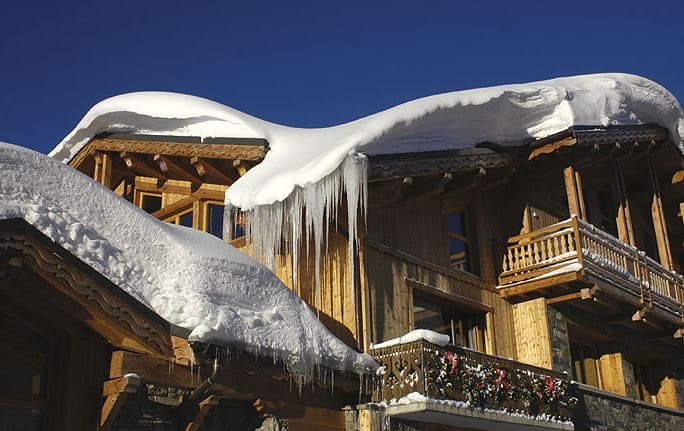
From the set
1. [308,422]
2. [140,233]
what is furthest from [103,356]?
[308,422]

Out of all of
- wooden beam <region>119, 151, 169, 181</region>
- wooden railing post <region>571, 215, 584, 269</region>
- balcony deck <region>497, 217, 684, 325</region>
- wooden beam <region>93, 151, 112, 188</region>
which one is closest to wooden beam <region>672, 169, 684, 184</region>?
balcony deck <region>497, 217, 684, 325</region>

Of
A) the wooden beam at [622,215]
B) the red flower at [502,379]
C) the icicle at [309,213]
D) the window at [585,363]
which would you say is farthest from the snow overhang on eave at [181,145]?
the wooden beam at [622,215]

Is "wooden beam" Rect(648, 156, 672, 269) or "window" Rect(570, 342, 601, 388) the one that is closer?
"window" Rect(570, 342, 601, 388)

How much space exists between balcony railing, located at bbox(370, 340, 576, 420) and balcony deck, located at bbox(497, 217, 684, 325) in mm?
1929

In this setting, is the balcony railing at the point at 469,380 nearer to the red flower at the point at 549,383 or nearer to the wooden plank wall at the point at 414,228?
the red flower at the point at 549,383

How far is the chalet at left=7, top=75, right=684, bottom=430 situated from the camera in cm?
1198

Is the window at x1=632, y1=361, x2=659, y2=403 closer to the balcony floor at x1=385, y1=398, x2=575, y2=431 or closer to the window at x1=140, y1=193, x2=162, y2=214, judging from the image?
the balcony floor at x1=385, y1=398, x2=575, y2=431

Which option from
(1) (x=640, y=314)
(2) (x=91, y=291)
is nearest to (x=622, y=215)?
(1) (x=640, y=314)

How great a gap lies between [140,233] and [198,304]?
0.99 meters

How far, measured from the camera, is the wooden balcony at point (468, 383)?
11430mm

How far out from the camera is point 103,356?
8.80 m

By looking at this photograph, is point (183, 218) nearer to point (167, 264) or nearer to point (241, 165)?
point (241, 165)

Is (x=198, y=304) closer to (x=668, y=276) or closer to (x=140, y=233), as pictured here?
(x=140, y=233)

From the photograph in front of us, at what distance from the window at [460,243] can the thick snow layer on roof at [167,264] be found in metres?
5.75
